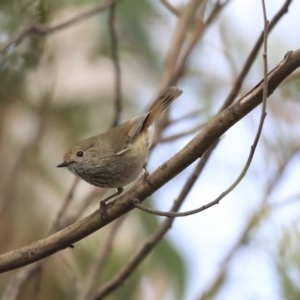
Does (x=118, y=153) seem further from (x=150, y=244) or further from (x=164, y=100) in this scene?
(x=150, y=244)

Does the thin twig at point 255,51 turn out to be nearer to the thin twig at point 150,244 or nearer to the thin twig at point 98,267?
the thin twig at point 150,244

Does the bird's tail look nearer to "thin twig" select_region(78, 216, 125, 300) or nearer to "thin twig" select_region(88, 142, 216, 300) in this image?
"thin twig" select_region(88, 142, 216, 300)

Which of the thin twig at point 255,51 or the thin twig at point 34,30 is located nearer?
the thin twig at point 255,51

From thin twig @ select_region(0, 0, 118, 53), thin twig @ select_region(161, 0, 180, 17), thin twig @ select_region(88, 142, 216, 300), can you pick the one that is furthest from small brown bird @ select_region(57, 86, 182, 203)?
thin twig @ select_region(161, 0, 180, 17)

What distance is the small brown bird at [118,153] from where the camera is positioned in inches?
92.9

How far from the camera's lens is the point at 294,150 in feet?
8.39

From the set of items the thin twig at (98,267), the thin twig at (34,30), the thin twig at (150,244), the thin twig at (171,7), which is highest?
the thin twig at (171,7)

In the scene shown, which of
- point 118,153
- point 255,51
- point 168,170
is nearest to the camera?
point 168,170

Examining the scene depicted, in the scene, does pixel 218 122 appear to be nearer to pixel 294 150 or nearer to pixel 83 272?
pixel 294 150

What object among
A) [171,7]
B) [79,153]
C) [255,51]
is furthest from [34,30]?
[255,51]

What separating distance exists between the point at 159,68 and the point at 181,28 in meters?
0.70

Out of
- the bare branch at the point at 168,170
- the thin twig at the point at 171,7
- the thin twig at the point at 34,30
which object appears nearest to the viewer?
the bare branch at the point at 168,170

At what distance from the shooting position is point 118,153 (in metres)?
2.39

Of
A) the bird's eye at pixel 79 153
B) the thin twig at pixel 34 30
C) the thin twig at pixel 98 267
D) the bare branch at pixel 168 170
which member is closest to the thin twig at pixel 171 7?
the thin twig at pixel 34 30
